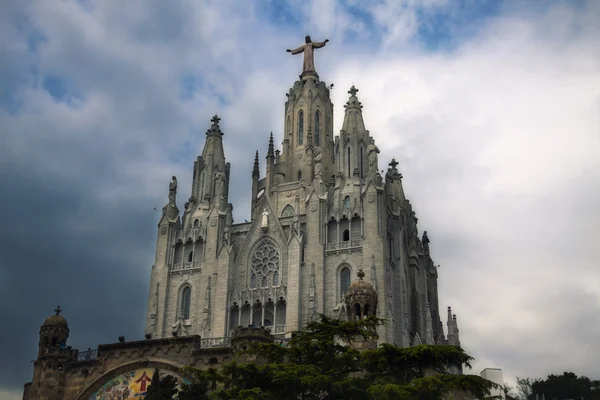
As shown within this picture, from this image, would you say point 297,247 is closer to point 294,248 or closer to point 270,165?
point 294,248

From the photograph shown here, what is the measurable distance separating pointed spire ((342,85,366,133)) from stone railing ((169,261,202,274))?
48.2 feet

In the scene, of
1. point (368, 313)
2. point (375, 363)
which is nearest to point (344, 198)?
point (368, 313)

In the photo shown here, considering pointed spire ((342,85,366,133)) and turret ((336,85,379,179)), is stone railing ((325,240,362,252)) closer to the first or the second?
turret ((336,85,379,179))

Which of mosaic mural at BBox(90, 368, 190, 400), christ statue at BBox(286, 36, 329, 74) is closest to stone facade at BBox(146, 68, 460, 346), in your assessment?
christ statue at BBox(286, 36, 329, 74)

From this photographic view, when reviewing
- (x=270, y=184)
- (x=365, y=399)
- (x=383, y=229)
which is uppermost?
(x=270, y=184)

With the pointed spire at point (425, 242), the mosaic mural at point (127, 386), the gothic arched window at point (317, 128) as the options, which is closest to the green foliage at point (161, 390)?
the mosaic mural at point (127, 386)

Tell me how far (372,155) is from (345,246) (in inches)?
290

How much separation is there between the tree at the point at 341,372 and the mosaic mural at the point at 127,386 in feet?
27.6

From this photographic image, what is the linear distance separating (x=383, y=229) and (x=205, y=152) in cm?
1712

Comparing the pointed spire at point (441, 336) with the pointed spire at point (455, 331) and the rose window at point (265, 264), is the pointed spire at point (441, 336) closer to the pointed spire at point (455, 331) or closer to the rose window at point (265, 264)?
the pointed spire at point (455, 331)

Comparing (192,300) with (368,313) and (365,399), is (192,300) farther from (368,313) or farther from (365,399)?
(365,399)

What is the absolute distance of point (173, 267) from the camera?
5684cm

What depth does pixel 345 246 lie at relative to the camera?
5216 cm

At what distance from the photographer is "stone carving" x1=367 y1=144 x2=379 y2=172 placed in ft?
180
